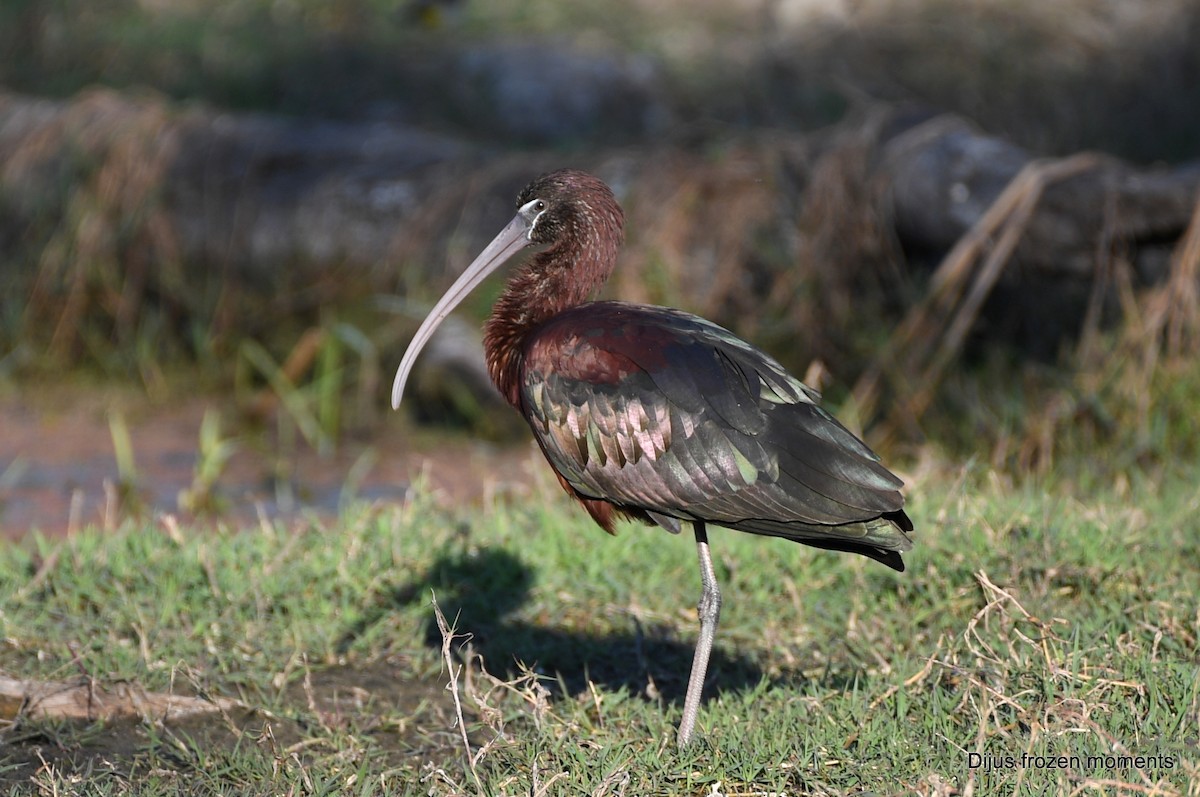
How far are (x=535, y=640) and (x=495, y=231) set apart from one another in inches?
142

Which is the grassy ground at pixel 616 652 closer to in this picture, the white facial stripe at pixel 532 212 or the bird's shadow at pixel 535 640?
the bird's shadow at pixel 535 640

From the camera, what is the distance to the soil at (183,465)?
254 inches

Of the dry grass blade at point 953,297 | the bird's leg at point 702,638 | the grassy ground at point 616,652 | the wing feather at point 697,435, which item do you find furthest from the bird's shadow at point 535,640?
the dry grass blade at point 953,297

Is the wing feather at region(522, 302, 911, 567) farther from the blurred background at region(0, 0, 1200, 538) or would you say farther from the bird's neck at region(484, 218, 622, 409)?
the blurred background at region(0, 0, 1200, 538)

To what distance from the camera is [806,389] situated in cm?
379

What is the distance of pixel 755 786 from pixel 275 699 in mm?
1516

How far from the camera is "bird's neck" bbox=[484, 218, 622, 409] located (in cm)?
400

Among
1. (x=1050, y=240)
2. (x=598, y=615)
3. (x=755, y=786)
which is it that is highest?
(x=1050, y=240)

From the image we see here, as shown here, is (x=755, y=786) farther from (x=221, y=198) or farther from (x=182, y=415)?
(x=221, y=198)

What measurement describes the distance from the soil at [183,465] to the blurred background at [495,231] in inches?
1.0

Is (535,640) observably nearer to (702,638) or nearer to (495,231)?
(702,638)

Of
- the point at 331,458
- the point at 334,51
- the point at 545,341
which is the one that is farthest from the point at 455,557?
the point at 334,51

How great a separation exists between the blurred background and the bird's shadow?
1.20m

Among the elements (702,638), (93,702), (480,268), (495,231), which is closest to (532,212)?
(480,268)
